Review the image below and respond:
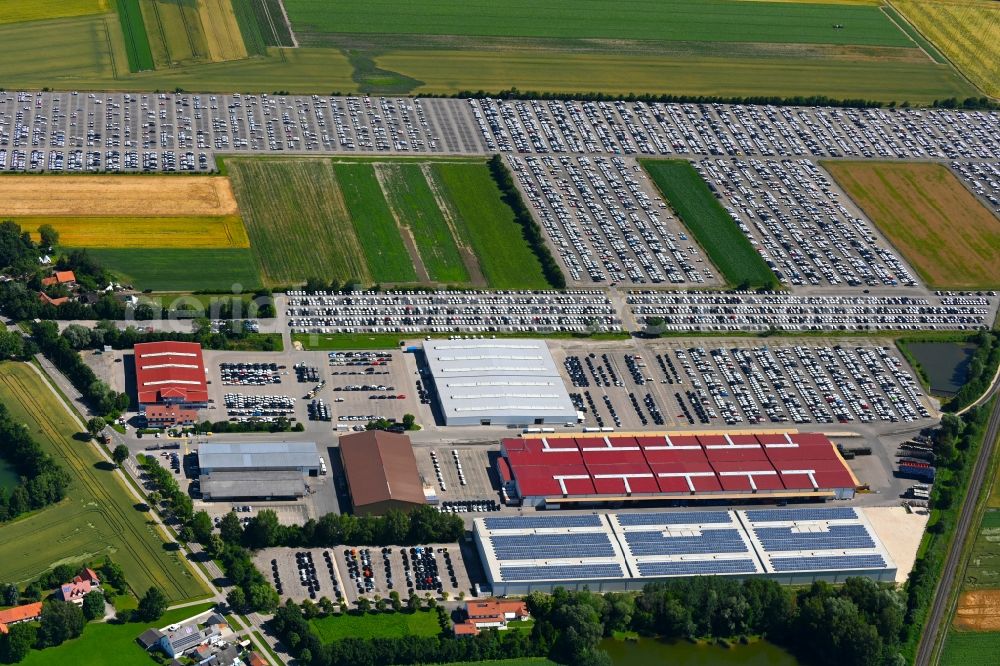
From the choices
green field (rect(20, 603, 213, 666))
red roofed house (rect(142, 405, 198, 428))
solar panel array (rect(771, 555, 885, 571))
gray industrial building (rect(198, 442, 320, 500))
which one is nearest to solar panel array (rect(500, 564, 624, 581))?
solar panel array (rect(771, 555, 885, 571))

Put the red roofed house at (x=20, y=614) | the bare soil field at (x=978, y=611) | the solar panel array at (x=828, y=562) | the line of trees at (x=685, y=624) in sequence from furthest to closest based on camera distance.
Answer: the solar panel array at (x=828, y=562), the bare soil field at (x=978, y=611), the line of trees at (x=685, y=624), the red roofed house at (x=20, y=614)

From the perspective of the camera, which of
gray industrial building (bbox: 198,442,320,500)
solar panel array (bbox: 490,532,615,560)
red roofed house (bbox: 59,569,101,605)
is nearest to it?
red roofed house (bbox: 59,569,101,605)

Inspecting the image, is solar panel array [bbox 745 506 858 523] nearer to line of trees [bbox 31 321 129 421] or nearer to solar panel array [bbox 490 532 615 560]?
solar panel array [bbox 490 532 615 560]

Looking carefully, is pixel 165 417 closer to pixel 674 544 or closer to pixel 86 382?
pixel 86 382

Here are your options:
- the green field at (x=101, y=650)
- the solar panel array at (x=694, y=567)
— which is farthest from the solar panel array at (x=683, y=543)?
the green field at (x=101, y=650)

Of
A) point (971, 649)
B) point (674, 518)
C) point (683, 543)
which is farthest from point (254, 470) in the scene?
point (971, 649)

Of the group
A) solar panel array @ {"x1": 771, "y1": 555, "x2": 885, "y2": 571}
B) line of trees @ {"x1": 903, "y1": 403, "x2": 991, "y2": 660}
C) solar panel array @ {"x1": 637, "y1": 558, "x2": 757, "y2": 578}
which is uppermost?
solar panel array @ {"x1": 637, "y1": 558, "x2": 757, "y2": 578}

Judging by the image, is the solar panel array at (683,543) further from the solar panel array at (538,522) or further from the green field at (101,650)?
the green field at (101,650)
